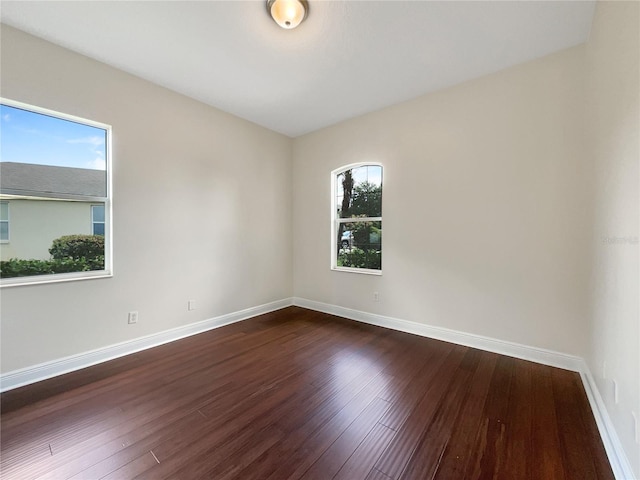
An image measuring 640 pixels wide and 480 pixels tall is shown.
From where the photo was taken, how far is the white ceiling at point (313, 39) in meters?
1.93

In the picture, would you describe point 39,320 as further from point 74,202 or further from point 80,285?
point 74,202

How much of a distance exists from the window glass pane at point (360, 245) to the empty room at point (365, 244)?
5cm

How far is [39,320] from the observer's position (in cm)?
221

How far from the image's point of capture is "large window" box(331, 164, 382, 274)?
3678 mm

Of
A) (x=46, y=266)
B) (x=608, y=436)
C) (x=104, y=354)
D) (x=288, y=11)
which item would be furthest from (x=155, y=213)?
(x=608, y=436)

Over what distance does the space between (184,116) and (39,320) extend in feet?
8.02

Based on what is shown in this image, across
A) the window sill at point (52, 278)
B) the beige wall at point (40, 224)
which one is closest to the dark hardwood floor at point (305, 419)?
the window sill at point (52, 278)

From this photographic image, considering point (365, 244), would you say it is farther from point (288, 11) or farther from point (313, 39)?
point (288, 11)

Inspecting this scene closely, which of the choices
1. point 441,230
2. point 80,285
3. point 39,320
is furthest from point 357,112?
point 39,320

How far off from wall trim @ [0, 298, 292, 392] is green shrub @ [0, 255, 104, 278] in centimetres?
77

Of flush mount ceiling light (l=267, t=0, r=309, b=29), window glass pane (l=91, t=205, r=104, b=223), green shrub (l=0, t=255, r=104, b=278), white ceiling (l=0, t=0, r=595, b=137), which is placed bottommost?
green shrub (l=0, t=255, r=104, b=278)

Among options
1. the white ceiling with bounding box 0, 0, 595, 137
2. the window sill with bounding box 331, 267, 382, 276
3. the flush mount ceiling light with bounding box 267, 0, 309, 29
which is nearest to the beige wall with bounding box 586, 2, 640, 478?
the white ceiling with bounding box 0, 0, 595, 137

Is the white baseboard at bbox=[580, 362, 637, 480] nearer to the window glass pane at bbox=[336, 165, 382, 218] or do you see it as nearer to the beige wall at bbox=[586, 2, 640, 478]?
the beige wall at bbox=[586, 2, 640, 478]

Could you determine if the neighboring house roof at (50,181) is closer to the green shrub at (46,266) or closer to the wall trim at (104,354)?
the green shrub at (46,266)
